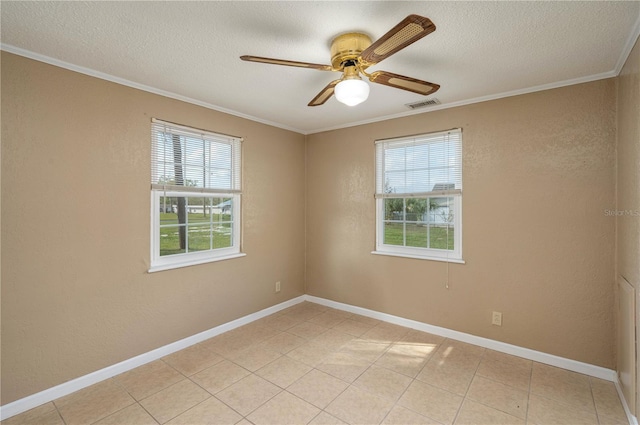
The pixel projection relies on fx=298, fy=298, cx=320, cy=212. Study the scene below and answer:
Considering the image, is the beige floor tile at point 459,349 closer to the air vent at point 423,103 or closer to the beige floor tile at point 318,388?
the beige floor tile at point 318,388

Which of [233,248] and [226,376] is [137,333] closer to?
[226,376]

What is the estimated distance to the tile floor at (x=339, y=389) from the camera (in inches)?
79.9

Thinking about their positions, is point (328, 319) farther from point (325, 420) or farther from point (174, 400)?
point (174, 400)

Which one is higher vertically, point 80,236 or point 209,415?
point 80,236

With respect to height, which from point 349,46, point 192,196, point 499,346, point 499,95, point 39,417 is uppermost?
point 499,95

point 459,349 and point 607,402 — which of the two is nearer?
point 607,402

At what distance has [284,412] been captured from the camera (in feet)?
6.81

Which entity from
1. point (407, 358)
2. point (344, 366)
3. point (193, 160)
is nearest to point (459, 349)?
point (407, 358)

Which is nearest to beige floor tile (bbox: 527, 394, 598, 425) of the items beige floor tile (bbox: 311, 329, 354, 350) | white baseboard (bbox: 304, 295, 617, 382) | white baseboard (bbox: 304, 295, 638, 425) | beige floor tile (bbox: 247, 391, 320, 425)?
white baseboard (bbox: 304, 295, 638, 425)

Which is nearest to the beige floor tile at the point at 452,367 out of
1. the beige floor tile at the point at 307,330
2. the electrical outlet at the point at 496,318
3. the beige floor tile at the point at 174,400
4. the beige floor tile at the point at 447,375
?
the beige floor tile at the point at 447,375

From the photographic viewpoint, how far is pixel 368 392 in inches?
90.4

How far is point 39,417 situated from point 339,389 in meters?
2.09

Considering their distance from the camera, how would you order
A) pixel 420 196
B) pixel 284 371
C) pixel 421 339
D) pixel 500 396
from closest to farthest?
pixel 500 396
pixel 284 371
pixel 421 339
pixel 420 196

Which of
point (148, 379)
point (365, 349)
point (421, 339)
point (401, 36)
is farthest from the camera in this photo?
point (421, 339)
